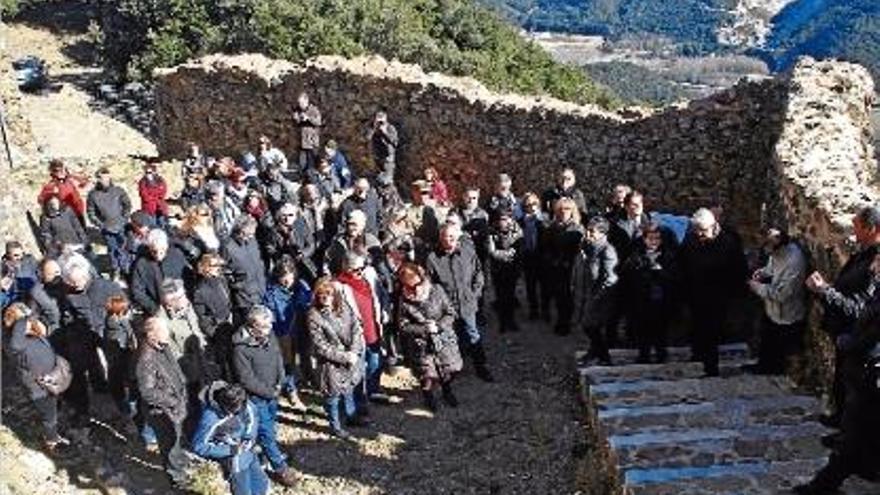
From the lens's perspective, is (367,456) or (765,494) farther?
(367,456)

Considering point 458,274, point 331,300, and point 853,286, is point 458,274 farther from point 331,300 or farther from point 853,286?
point 853,286

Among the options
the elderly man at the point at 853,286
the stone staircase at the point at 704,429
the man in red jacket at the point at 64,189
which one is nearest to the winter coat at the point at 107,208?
the man in red jacket at the point at 64,189

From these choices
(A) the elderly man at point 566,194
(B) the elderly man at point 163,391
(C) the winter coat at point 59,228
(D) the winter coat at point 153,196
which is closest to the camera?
(B) the elderly man at point 163,391

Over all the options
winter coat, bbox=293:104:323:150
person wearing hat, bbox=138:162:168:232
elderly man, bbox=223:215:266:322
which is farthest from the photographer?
elderly man, bbox=223:215:266:322

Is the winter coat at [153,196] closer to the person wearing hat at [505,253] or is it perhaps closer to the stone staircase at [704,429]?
the person wearing hat at [505,253]

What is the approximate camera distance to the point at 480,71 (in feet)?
96.8

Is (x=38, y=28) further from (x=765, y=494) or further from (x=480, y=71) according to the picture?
(x=765, y=494)

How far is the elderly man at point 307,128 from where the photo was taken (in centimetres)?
1579

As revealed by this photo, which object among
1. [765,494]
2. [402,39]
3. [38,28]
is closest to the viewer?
[765,494]

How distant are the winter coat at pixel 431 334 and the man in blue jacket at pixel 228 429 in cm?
193

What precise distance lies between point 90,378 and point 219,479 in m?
1.75

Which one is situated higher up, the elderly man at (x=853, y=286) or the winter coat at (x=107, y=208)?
the elderly man at (x=853, y=286)

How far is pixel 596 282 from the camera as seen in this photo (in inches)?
405

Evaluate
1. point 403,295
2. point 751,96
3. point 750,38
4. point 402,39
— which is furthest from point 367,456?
point 750,38
